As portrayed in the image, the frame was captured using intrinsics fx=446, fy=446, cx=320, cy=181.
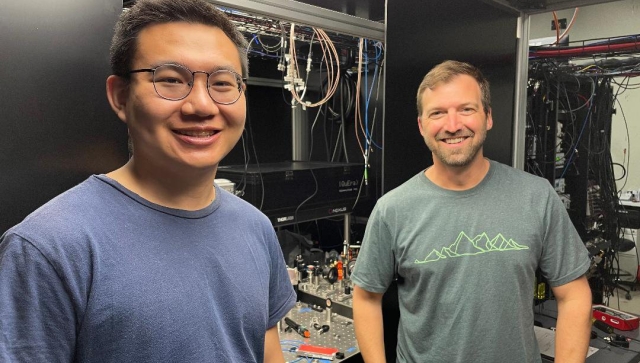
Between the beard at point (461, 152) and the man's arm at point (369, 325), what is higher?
the beard at point (461, 152)

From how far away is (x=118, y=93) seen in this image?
80 cm

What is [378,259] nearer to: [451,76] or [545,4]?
[451,76]

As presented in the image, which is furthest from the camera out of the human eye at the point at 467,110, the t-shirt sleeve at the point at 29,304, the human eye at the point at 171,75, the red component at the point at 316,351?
the red component at the point at 316,351

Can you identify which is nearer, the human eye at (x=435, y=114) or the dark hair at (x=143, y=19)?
the dark hair at (x=143, y=19)

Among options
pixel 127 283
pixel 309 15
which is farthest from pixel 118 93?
pixel 309 15

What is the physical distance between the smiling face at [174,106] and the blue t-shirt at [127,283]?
0.10m

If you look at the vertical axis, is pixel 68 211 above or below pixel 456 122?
below

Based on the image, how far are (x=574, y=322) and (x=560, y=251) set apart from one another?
22 cm

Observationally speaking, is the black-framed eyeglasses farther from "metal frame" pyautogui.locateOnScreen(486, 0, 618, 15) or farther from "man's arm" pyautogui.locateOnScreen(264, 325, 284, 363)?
"metal frame" pyautogui.locateOnScreen(486, 0, 618, 15)

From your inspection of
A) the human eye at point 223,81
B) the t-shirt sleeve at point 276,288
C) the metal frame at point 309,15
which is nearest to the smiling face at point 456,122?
the metal frame at point 309,15

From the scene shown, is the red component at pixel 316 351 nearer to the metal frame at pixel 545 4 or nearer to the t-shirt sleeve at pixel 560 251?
the t-shirt sleeve at pixel 560 251

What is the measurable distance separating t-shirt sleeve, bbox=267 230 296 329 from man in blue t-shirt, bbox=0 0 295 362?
0.10 meters

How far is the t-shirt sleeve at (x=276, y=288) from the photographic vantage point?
1030 mm

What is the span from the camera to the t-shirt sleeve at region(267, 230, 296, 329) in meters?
1.03
